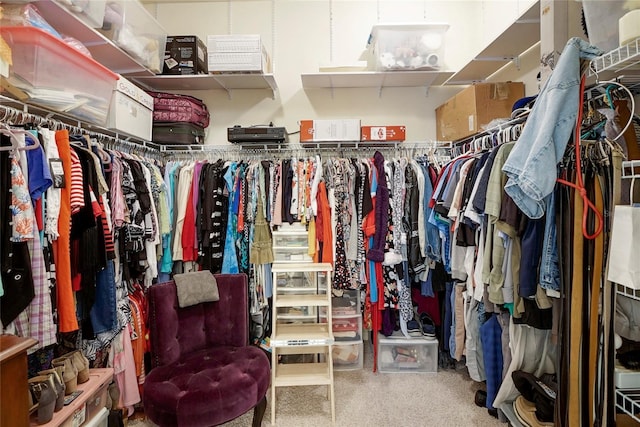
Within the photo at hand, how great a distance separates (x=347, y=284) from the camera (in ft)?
7.90

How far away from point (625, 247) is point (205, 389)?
1.70 metres

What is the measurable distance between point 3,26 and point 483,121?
2637 millimetres

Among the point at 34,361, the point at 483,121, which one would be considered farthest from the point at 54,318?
the point at 483,121

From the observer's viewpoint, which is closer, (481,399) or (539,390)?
(539,390)

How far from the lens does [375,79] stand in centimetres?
277

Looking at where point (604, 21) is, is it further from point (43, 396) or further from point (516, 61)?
point (43, 396)

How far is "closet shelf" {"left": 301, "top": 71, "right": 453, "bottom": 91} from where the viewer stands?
8.56ft

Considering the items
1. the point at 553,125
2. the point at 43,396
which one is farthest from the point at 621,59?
the point at 43,396

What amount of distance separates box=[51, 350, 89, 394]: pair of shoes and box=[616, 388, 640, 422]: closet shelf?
2.16 metres

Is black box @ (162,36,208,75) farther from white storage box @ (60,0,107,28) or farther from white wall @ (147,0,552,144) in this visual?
white storage box @ (60,0,107,28)

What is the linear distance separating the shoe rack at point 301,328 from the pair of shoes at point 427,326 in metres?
0.78

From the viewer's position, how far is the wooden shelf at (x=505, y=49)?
191 centimetres

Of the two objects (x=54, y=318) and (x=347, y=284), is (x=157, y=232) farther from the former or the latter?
(x=347, y=284)

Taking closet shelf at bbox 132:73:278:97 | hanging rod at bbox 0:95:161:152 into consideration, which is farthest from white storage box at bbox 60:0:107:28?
closet shelf at bbox 132:73:278:97
